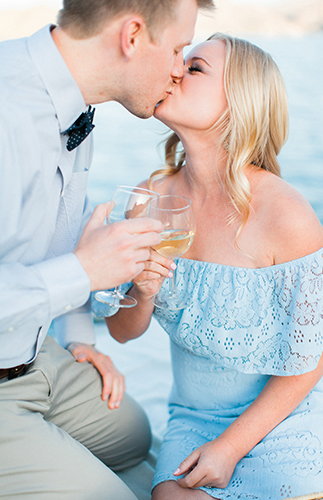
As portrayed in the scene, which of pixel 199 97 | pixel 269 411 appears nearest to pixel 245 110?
pixel 199 97

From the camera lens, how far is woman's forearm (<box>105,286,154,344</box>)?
2.20 metres

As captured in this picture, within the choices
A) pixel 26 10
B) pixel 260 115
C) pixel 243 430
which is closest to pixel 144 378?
pixel 243 430

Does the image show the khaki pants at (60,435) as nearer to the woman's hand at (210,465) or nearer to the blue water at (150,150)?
the woman's hand at (210,465)

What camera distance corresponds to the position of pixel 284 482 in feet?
5.44

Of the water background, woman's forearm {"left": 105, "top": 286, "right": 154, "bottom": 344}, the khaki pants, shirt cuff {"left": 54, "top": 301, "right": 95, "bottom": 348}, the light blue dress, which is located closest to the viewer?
the khaki pants

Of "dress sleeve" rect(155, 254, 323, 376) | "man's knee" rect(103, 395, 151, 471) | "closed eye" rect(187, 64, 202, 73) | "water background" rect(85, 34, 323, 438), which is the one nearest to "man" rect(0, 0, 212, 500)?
"closed eye" rect(187, 64, 202, 73)

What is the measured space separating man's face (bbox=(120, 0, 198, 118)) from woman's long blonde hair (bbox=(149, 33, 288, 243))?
0.30m

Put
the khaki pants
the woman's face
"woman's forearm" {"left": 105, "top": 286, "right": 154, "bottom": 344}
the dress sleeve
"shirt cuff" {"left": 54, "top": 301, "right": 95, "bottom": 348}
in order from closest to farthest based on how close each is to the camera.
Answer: the khaki pants, the dress sleeve, the woman's face, "woman's forearm" {"left": 105, "top": 286, "right": 154, "bottom": 344}, "shirt cuff" {"left": 54, "top": 301, "right": 95, "bottom": 348}

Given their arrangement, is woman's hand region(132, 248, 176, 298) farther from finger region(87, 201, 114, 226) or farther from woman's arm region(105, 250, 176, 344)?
finger region(87, 201, 114, 226)

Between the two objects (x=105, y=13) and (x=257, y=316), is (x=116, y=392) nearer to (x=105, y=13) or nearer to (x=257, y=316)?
(x=257, y=316)

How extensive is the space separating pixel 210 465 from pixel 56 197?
4.02ft

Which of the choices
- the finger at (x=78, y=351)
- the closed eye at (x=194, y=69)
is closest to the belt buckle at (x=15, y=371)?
the finger at (x=78, y=351)

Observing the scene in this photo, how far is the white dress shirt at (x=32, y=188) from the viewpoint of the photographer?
55.9 inches

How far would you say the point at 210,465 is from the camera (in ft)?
5.83
